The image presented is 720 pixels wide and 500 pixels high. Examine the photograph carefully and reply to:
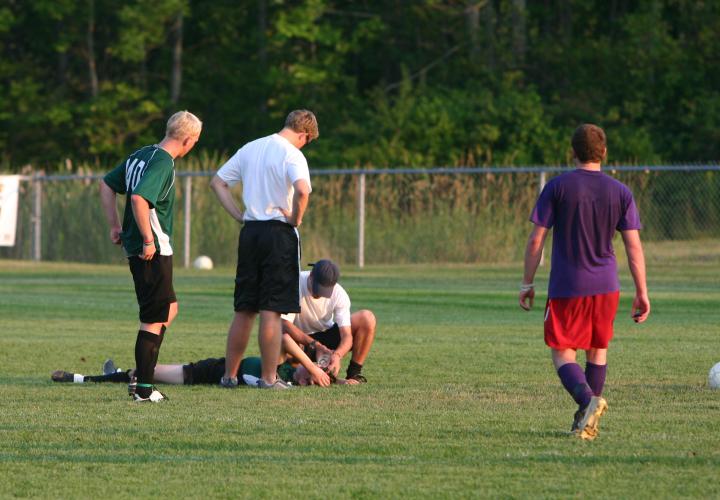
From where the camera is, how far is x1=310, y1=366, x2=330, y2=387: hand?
10.5 m

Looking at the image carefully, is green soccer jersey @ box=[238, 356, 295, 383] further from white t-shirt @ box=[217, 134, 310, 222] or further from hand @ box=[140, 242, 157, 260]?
hand @ box=[140, 242, 157, 260]

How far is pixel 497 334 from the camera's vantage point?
15.0 metres

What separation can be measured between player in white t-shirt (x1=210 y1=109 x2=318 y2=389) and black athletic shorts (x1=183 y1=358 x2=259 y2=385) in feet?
1.32

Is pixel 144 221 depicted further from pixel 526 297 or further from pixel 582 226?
pixel 582 226

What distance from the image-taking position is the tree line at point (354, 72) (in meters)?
39.5

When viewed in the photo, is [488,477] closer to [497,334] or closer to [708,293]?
[497,334]

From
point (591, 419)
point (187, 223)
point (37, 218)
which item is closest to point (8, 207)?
point (37, 218)

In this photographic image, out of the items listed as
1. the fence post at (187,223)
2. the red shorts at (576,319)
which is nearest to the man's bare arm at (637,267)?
the red shorts at (576,319)

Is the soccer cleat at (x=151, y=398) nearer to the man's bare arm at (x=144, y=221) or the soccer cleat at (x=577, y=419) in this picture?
the man's bare arm at (x=144, y=221)

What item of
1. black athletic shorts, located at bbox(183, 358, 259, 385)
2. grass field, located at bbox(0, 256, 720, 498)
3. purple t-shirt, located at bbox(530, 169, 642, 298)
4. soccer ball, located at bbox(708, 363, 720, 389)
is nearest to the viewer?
grass field, located at bbox(0, 256, 720, 498)

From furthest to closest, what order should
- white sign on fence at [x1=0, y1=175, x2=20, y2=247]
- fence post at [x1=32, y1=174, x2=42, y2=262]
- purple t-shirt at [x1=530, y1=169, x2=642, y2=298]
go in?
fence post at [x1=32, y1=174, x2=42, y2=262], white sign on fence at [x1=0, y1=175, x2=20, y2=247], purple t-shirt at [x1=530, y1=169, x2=642, y2=298]

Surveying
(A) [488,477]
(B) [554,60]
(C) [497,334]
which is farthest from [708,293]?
(B) [554,60]

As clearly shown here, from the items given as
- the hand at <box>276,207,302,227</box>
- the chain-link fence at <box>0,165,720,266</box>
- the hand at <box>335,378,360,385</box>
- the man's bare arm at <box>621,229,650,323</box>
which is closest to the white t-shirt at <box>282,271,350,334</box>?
the hand at <box>335,378,360,385</box>

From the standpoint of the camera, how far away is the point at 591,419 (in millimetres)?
7578
